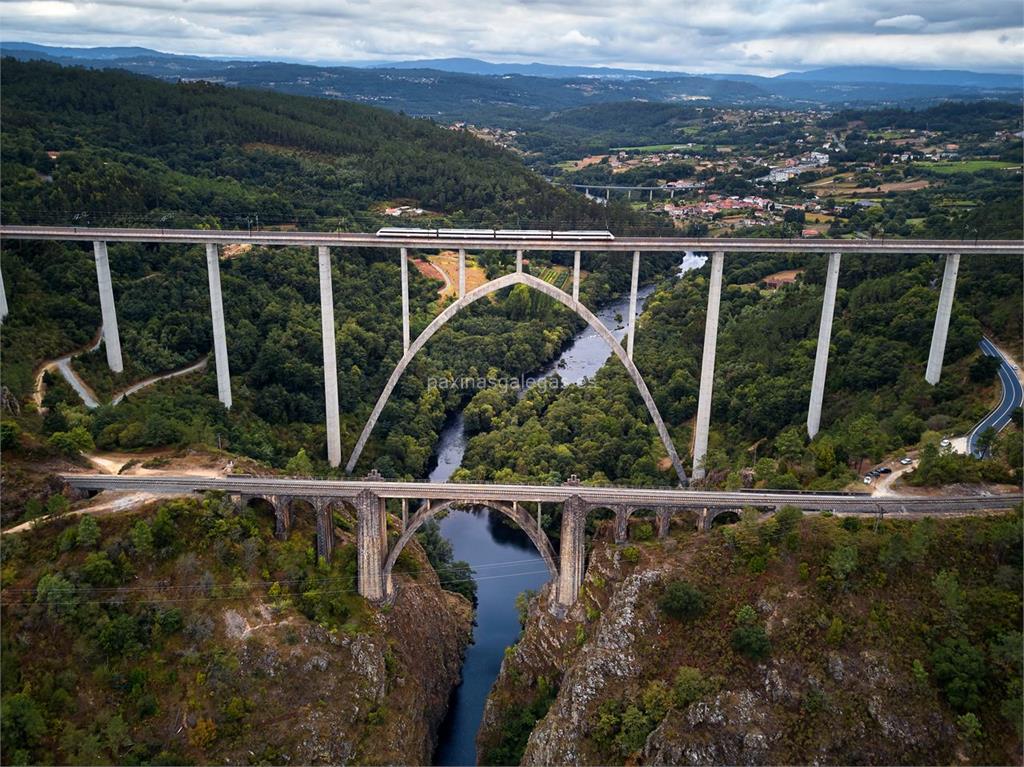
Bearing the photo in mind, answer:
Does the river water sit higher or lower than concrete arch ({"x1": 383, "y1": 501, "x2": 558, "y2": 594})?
lower

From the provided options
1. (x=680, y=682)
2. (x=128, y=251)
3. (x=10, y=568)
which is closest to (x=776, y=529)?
(x=680, y=682)

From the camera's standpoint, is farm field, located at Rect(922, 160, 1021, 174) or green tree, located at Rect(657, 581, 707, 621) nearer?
green tree, located at Rect(657, 581, 707, 621)

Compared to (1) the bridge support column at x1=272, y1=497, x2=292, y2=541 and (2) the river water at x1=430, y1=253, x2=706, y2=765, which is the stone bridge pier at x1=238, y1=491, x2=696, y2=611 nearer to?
(1) the bridge support column at x1=272, y1=497, x2=292, y2=541

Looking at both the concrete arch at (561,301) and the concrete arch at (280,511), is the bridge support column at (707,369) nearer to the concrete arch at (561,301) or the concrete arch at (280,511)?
the concrete arch at (561,301)

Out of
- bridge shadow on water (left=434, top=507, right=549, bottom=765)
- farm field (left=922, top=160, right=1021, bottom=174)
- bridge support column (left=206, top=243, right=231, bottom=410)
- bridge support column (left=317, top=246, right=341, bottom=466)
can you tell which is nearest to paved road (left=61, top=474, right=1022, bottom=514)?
bridge shadow on water (left=434, top=507, right=549, bottom=765)

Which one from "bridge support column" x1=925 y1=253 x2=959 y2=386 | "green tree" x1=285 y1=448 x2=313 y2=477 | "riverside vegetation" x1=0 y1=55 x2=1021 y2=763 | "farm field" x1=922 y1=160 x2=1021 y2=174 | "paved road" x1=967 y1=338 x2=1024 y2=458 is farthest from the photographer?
"farm field" x1=922 y1=160 x2=1021 y2=174

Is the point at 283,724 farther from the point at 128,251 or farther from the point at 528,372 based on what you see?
the point at 528,372

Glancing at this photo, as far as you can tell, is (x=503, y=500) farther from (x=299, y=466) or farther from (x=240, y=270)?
(x=240, y=270)
